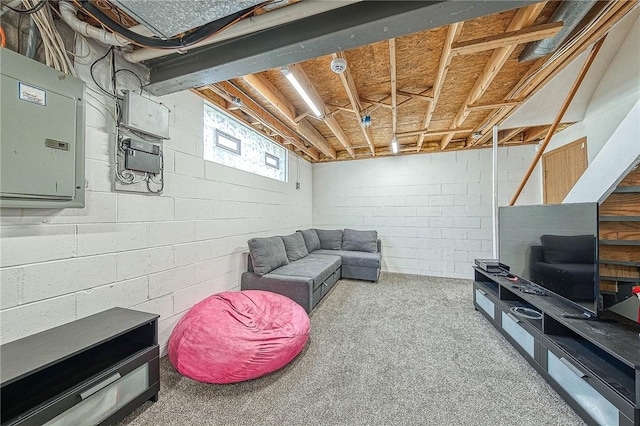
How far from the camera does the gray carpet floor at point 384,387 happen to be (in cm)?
146

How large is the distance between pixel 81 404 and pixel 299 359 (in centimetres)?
138

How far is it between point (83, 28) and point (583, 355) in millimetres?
3787

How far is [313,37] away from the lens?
1401 millimetres

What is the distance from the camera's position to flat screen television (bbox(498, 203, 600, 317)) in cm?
164

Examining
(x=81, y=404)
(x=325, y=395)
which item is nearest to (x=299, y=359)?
(x=325, y=395)

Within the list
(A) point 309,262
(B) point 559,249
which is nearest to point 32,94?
(A) point 309,262

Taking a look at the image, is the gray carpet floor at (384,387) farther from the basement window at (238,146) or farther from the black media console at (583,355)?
the basement window at (238,146)

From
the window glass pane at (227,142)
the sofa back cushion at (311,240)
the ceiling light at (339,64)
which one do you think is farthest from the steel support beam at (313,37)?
the sofa back cushion at (311,240)

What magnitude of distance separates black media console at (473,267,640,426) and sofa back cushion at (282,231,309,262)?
2.79 m

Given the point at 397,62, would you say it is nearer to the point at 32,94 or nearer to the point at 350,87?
the point at 350,87

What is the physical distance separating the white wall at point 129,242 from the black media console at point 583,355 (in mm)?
3030

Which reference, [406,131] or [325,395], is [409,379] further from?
[406,131]

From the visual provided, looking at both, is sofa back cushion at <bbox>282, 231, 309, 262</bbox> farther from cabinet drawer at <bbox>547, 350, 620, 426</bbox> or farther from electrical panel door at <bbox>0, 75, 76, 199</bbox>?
cabinet drawer at <bbox>547, 350, 620, 426</bbox>

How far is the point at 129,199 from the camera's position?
1.84 m
